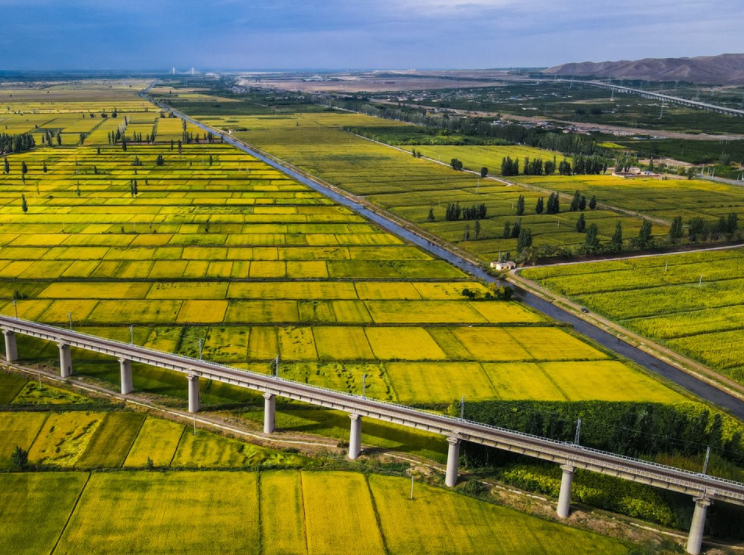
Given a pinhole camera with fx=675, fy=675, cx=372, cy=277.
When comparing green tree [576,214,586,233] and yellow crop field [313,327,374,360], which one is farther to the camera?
green tree [576,214,586,233]

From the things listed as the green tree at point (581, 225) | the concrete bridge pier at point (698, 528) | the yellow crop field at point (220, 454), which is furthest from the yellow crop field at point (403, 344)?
the green tree at point (581, 225)

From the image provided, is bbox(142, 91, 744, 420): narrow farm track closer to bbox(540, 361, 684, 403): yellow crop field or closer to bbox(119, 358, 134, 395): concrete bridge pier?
bbox(540, 361, 684, 403): yellow crop field

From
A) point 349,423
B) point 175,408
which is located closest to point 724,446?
point 349,423

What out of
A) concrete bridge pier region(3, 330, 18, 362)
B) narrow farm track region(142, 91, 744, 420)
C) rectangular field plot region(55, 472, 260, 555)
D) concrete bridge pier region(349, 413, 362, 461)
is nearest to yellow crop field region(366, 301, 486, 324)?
narrow farm track region(142, 91, 744, 420)

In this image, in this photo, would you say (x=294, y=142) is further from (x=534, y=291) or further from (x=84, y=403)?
(x=84, y=403)

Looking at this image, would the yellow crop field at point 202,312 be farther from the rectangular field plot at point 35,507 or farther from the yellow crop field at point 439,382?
the rectangular field plot at point 35,507

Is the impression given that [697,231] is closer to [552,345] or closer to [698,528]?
[552,345]

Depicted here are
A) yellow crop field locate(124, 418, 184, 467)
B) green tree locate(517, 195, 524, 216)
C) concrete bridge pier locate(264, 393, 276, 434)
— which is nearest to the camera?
yellow crop field locate(124, 418, 184, 467)
